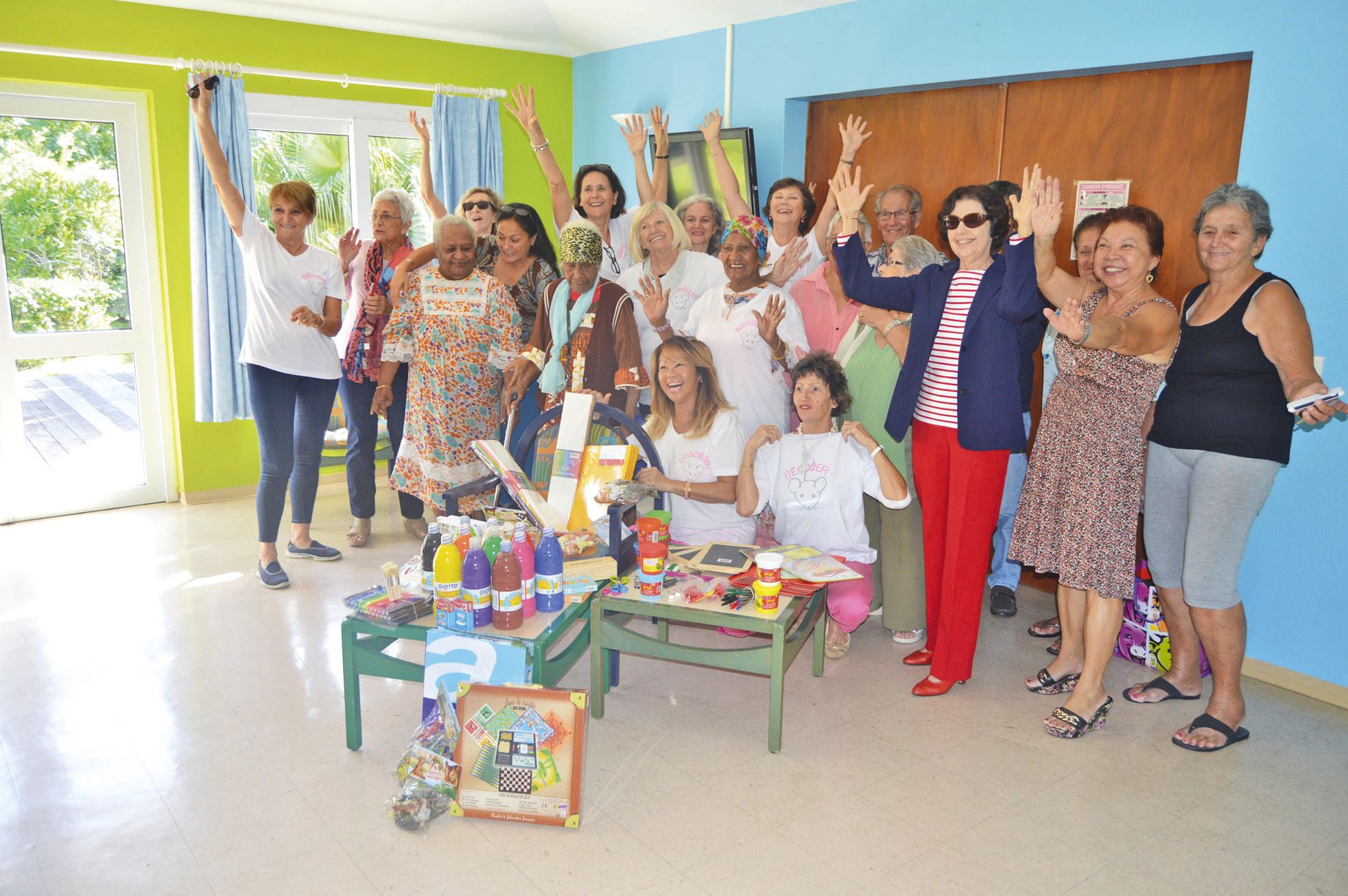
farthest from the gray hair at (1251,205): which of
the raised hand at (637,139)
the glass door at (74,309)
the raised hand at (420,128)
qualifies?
the glass door at (74,309)

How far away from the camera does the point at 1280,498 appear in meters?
3.26

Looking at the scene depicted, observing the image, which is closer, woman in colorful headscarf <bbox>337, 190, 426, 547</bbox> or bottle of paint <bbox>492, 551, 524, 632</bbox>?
bottle of paint <bbox>492, 551, 524, 632</bbox>

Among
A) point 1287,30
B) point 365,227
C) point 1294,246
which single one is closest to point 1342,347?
point 1294,246

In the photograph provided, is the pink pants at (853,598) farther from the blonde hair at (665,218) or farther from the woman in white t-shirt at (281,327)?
the woman in white t-shirt at (281,327)

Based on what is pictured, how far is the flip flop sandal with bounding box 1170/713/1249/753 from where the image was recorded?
2.88 meters

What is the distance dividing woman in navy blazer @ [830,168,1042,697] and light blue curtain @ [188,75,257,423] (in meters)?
3.33

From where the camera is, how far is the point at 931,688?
10.4ft

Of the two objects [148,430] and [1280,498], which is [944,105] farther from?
[148,430]

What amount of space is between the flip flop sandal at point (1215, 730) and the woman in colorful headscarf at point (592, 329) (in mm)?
2168

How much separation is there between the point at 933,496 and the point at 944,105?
2.09m

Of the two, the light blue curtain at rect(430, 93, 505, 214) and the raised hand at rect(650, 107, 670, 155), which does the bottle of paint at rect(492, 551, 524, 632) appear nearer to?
the raised hand at rect(650, 107, 670, 155)

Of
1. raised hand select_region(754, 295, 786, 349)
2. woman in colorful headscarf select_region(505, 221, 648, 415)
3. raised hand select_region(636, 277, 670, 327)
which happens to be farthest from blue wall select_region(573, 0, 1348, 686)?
woman in colorful headscarf select_region(505, 221, 648, 415)

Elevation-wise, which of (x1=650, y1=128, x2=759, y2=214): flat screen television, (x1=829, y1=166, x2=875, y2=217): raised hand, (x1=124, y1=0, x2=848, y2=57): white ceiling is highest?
(x1=124, y1=0, x2=848, y2=57): white ceiling

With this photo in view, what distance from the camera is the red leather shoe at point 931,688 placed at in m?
3.18
